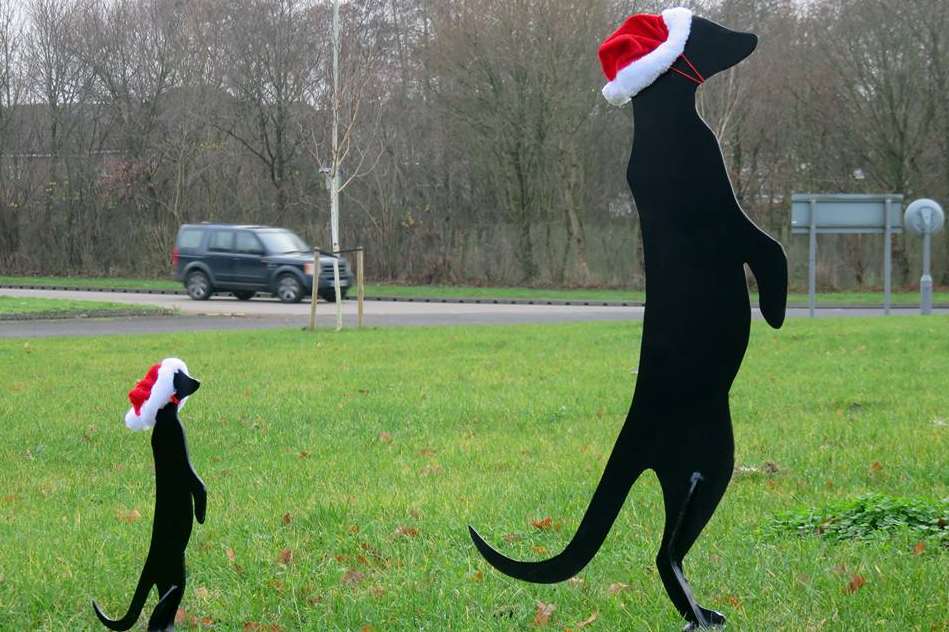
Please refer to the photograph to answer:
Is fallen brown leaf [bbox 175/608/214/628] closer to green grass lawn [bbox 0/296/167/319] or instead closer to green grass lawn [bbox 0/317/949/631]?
green grass lawn [bbox 0/317/949/631]

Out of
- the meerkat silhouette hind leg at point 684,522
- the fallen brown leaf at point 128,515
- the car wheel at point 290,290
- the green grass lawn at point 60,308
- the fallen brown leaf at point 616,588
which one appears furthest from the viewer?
the car wheel at point 290,290

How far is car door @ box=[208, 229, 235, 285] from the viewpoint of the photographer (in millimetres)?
29906

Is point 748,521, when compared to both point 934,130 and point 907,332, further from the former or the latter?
point 934,130

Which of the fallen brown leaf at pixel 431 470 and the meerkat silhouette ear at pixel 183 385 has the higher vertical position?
the meerkat silhouette ear at pixel 183 385

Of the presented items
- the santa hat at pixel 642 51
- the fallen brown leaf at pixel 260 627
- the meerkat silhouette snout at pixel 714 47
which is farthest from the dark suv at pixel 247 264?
the meerkat silhouette snout at pixel 714 47

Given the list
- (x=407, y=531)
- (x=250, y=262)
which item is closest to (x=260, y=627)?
(x=407, y=531)

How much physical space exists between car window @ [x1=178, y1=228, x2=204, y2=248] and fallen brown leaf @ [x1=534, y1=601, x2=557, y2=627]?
2695 cm

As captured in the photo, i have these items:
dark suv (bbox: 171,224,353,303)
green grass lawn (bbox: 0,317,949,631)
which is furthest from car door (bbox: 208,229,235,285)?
green grass lawn (bbox: 0,317,949,631)

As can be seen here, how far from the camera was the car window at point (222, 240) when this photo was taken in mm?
29953

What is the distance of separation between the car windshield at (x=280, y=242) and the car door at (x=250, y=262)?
7.8 inches

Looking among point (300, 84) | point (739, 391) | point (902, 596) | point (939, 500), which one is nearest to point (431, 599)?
point (902, 596)

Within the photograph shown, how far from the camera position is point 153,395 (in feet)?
13.1

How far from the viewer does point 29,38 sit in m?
41.7

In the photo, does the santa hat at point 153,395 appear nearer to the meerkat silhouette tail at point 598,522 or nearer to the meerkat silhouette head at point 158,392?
the meerkat silhouette head at point 158,392
